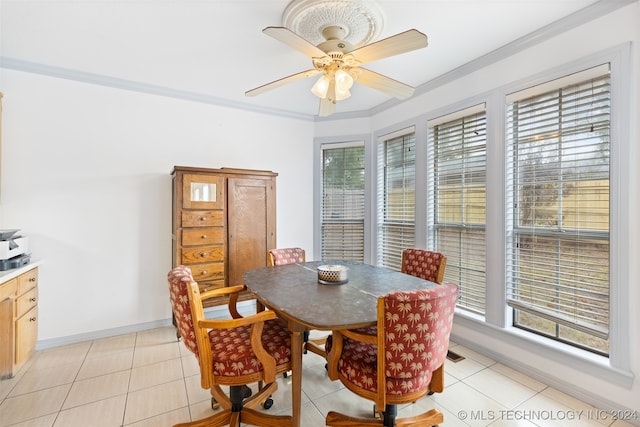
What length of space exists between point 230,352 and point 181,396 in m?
0.87

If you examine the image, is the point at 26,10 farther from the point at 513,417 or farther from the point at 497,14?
the point at 513,417

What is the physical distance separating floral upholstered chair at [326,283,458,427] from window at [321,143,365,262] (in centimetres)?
264

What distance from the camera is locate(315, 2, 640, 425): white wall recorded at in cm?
179

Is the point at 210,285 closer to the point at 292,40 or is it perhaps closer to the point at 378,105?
the point at 292,40

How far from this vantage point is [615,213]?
1.85 m

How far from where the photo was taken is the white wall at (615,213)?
5.86ft

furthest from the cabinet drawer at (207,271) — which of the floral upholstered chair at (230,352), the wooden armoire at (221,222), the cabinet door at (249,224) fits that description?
the floral upholstered chair at (230,352)

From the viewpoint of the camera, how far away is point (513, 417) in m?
1.85

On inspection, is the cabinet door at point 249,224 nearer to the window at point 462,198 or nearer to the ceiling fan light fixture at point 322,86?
the ceiling fan light fixture at point 322,86

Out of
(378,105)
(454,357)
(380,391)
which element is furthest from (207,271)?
(378,105)

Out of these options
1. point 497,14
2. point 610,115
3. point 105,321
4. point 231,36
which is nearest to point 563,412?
point 610,115

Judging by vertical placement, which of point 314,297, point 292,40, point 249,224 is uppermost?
point 292,40

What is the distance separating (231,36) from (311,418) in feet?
9.29

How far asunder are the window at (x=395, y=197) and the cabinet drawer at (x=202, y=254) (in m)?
2.08
